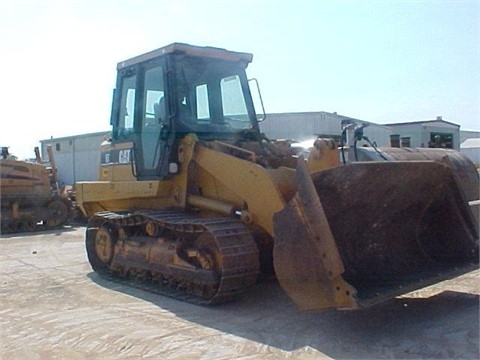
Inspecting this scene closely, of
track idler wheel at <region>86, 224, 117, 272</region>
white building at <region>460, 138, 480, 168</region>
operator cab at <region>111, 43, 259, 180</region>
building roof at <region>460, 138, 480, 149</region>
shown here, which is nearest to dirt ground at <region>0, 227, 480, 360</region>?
track idler wheel at <region>86, 224, 117, 272</region>

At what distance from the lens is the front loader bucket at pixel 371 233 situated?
4.93 meters

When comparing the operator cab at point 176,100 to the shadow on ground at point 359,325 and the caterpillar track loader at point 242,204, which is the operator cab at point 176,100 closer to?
the caterpillar track loader at point 242,204

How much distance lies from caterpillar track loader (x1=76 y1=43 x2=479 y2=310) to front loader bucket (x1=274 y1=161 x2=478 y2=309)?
0.04 feet

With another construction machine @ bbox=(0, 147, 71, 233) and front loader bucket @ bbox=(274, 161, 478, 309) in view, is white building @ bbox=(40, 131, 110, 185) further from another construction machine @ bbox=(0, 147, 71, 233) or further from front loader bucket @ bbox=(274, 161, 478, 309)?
front loader bucket @ bbox=(274, 161, 478, 309)

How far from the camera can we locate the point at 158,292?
702 centimetres

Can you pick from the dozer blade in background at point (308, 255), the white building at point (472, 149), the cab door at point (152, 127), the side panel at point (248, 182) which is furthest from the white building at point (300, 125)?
Answer: the dozer blade in background at point (308, 255)

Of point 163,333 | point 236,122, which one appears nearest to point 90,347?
point 163,333

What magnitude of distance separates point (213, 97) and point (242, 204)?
6.18 ft

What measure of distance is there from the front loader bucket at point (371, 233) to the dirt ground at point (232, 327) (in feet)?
1.15

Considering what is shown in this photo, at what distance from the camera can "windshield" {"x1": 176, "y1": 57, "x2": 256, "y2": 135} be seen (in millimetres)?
7426

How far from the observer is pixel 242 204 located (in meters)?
6.57

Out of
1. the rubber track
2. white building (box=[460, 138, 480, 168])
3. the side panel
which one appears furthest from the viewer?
white building (box=[460, 138, 480, 168])

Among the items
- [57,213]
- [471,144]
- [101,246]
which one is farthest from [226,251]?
[471,144]

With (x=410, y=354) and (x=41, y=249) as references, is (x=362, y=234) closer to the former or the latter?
(x=410, y=354)
